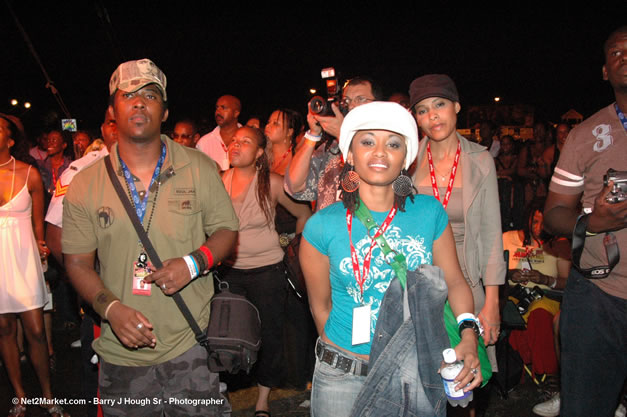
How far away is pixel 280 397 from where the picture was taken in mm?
4898

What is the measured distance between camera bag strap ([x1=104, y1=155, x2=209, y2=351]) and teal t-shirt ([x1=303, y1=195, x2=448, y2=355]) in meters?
0.86

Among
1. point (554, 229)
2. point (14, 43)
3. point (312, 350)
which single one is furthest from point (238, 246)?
point (14, 43)

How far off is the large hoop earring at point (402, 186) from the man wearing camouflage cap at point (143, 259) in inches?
46.0

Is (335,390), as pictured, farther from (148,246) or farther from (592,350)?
(592,350)

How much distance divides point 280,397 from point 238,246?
1.73m

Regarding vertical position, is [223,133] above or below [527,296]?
above

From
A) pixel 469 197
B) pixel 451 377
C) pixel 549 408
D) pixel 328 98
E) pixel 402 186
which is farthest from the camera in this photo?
pixel 549 408

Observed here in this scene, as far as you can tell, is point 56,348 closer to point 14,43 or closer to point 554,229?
point 554,229

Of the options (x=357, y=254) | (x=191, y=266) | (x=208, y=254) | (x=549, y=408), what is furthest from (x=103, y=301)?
(x=549, y=408)

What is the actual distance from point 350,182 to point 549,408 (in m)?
3.51

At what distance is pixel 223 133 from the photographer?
6957mm

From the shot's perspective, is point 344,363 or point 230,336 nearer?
point 344,363

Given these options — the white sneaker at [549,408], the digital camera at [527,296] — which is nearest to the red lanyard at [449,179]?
the digital camera at [527,296]

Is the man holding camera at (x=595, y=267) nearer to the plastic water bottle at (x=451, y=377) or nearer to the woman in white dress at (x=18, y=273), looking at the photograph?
the plastic water bottle at (x=451, y=377)
